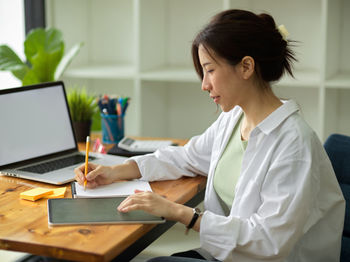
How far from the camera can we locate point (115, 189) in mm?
1738

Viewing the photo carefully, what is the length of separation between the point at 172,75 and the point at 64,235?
1.66 metres

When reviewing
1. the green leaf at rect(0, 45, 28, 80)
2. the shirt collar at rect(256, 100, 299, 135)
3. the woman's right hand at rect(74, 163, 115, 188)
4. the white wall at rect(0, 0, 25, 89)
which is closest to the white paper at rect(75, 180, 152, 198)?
the woman's right hand at rect(74, 163, 115, 188)

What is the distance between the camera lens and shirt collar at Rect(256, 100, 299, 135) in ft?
5.03

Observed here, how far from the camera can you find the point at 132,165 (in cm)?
187

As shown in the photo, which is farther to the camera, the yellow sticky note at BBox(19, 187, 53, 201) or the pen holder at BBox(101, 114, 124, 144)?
the pen holder at BBox(101, 114, 124, 144)

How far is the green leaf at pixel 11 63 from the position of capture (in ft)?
8.88

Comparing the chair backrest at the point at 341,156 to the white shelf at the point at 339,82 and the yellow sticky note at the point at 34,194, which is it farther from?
the yellow sticky note at the point at 34,194

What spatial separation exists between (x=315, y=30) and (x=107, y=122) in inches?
49.7

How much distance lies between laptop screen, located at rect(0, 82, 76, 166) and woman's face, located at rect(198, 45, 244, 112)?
2.45ft

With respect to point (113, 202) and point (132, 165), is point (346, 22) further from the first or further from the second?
point (113, 202)

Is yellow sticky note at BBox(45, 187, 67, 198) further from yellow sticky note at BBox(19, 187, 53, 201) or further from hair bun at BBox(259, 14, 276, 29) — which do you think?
hair bun at BBox(259, 14, 276, 29)

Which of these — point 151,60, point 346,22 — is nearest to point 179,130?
point 151,60

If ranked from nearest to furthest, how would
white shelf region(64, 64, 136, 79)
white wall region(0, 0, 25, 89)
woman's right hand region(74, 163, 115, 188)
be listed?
woman's right hand region(74, 163, 115, 188)
white shelf region(64, 64, 136, 79)
white wall region(0, 0, 25, 89)

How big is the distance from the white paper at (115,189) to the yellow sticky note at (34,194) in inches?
3.6
